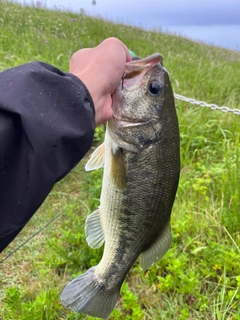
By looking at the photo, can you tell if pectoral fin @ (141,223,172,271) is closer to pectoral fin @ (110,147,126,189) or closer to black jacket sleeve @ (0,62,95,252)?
pectoral fin @ (110,147,126,189)

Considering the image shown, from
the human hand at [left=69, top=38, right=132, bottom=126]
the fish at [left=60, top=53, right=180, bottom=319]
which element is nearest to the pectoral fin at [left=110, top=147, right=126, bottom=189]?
the fish at [left=60, top=53, right=180, bottom=319]

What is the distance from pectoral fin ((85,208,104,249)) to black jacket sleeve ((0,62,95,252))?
2.07 ft

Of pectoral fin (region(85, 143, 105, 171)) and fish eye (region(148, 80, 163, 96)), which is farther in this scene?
pectoral fin (region(85, 143, 105, 171))

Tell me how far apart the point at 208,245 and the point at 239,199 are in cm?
43

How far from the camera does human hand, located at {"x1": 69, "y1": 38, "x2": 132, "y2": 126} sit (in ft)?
4.61

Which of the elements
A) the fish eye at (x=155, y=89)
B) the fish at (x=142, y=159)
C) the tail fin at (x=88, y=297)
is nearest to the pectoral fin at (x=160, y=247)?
the fish at (x=142, y=159)

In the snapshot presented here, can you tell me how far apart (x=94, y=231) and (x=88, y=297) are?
30 centimetres

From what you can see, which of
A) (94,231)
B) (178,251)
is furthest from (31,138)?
(178,251)

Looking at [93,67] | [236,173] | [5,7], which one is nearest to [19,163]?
[93,67]

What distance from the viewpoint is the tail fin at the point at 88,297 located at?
168 centimetres

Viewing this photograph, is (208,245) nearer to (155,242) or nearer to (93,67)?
(155,242)

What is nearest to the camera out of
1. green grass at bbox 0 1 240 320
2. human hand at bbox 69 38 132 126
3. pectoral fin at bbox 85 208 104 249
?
human hand at bbox 69 38 132 126

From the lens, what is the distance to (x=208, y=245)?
268 cm

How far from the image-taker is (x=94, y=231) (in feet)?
5.94
